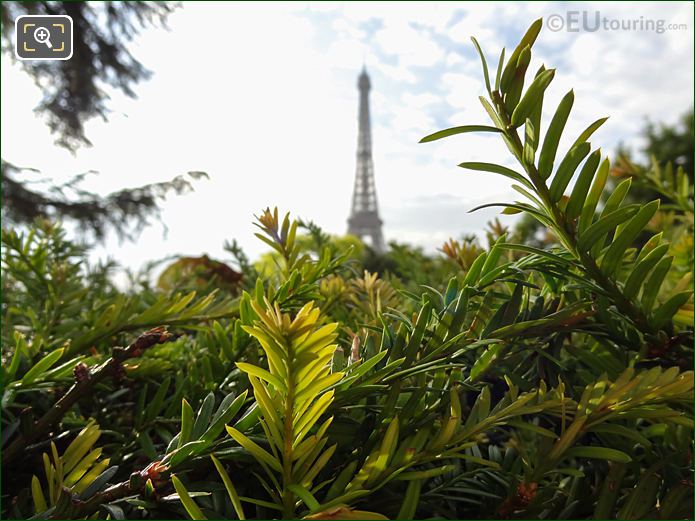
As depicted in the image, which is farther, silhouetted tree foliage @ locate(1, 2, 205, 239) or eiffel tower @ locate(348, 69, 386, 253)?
eiffel tower @ locate(348, 69, 386, 253)

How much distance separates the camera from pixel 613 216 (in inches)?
8.4

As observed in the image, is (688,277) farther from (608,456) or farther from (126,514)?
(126,514)

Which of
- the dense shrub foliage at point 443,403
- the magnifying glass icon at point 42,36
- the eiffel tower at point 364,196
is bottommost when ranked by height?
the dense shrub foliage at point 443,403

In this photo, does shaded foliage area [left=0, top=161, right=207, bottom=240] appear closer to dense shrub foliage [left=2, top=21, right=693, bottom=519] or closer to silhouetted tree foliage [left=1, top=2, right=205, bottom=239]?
silhouetted tree foliage [left=1, top=2, right=205, bottom=239]

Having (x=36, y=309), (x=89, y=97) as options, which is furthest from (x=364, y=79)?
(x=36, y=309)

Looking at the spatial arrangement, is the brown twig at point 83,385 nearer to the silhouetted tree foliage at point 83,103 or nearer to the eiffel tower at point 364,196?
the silhouetted tree foliage at point 83,103

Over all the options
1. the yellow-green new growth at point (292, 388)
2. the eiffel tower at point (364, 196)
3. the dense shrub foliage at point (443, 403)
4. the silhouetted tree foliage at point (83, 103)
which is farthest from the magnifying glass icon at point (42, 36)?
the eiffel tower at point (364, 196)

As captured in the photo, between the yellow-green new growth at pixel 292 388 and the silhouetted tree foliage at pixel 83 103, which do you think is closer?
the yellow-green new growth at pixel 292 388

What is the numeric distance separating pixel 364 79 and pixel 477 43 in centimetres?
1716

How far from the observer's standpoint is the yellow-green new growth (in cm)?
16

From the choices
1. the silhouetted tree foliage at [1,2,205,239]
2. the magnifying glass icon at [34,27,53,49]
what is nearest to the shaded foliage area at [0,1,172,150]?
the silhouetted tree foliage at [1,2,205,239]

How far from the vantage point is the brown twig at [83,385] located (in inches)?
9.8

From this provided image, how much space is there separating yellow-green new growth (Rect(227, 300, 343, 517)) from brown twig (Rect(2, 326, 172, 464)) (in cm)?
10

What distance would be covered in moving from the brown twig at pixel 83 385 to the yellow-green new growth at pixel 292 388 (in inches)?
4.0
